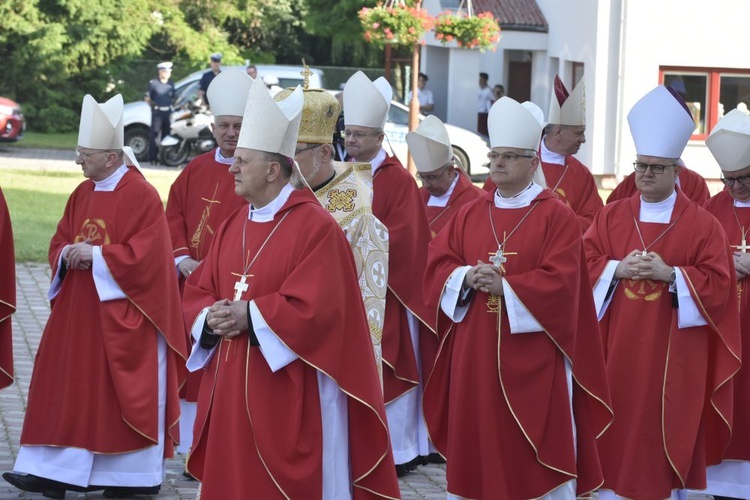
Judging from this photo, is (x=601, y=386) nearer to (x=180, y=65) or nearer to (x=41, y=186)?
(x=41, y=186)

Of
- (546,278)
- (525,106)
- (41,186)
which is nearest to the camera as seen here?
(546,278)

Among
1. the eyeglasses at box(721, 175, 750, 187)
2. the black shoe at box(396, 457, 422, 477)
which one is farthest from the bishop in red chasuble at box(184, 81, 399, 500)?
the eyeglasses at box(721, 175, 750, 187)

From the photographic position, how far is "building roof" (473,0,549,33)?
97.6ft

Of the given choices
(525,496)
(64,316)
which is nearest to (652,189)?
(525,496)

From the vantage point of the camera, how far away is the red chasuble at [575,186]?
9.92m

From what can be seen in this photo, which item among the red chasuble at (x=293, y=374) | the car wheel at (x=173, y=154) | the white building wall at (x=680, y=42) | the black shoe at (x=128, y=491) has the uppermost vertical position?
the white building wall at (x=680, y=42)

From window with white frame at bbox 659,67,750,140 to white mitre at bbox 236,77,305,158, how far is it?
771 inches

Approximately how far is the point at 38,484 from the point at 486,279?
2.69 m

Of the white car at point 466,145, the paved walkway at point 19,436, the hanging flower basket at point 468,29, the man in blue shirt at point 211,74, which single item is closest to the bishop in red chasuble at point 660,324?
the paved walkway at point 19,436

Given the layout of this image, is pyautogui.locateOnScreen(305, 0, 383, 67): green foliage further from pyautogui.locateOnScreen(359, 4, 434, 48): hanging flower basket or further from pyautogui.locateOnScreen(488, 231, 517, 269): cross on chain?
pyautogui.locateOnScreen(488, 231, 517, 269): cross on chain

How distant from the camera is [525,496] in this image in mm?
7141

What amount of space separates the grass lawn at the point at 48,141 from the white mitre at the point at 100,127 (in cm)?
2309

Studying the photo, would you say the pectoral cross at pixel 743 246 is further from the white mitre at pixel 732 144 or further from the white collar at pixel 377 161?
the white collar at pixel 377 161

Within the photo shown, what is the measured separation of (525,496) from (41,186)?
15.6 metres
